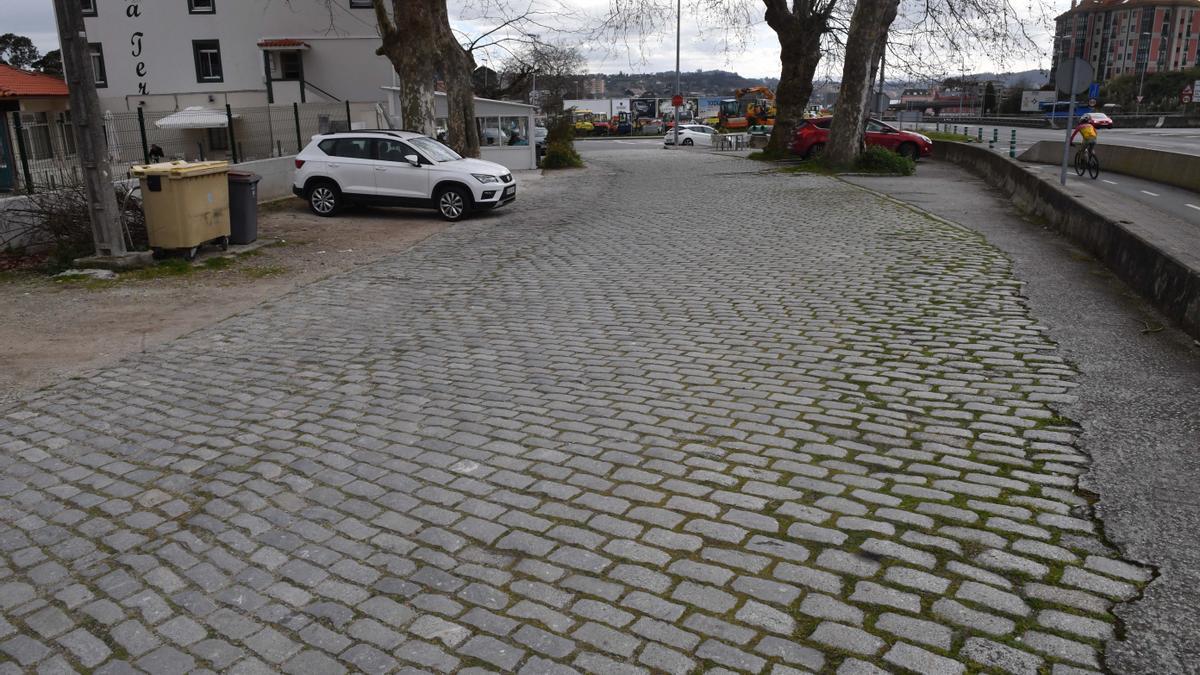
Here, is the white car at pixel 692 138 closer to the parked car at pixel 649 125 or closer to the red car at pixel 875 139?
the red car at pixel 875 139

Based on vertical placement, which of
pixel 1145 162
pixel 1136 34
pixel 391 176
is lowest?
pixel 1145 162

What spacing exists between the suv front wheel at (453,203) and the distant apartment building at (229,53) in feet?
77.2

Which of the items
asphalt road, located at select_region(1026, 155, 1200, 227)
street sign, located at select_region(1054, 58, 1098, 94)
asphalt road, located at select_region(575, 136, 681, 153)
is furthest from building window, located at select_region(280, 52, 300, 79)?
street sign, located at select_region(1054, 58, 1098, 94)

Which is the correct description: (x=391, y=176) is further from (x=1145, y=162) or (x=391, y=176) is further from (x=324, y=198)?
(x=1145, y=162)

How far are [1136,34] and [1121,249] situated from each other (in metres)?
170

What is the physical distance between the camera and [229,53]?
135 ft

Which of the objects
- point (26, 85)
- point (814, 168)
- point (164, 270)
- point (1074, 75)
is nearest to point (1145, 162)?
point (814, 168)

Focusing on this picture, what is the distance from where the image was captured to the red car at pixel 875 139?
1292 inches

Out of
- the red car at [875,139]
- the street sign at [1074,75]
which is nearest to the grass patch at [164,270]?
the street sign at [1074,75]

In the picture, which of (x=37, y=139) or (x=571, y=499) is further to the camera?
(x=37, y=139)

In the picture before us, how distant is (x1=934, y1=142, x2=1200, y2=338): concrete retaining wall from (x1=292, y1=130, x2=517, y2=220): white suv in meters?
10.4

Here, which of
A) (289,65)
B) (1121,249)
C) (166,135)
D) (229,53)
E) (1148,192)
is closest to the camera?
(1121,249)

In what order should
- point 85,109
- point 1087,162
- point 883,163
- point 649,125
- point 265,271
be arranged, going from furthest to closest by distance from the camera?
point 649,125, point 883,163, point 1087,162, point 265,271, point 85,109

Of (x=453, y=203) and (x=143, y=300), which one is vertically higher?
(x=453, y=203)
